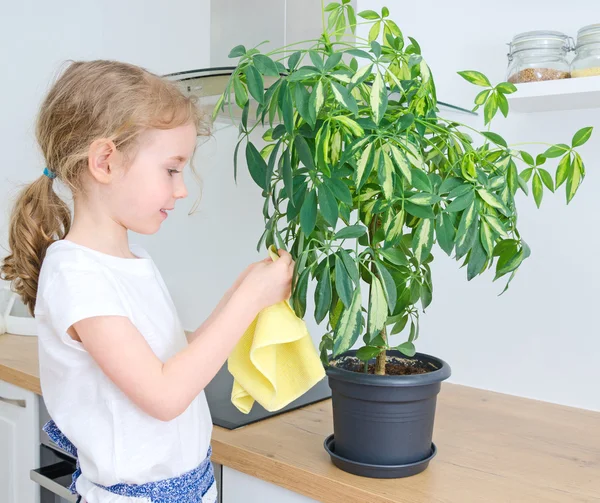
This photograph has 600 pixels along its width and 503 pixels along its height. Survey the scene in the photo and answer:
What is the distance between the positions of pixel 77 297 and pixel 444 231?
47 centimetres

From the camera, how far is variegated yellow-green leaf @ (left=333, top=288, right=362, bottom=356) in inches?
33.1

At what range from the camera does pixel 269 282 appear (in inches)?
36.4

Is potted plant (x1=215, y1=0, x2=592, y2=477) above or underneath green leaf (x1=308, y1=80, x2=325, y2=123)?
underneath

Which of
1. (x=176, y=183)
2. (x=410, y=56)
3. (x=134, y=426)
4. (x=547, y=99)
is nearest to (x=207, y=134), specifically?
(x=176, y=183)

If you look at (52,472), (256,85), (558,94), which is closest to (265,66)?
(256,85)

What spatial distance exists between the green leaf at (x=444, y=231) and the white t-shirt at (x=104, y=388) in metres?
→ 0.42

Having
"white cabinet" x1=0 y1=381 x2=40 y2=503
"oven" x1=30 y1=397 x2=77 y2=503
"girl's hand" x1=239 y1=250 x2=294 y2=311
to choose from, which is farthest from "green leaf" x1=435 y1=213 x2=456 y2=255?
"white cabinet" x1=0 y1=381 x2=40 y2=503

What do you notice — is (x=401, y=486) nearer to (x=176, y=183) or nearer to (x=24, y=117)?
(x=176, y=183)

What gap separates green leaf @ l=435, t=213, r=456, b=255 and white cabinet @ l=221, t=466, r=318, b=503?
1.40 ft

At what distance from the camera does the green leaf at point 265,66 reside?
33.4 inches

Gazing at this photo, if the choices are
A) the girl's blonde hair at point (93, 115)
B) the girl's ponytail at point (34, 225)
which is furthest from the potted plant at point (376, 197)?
the girl's ponytail at point (34, 225)

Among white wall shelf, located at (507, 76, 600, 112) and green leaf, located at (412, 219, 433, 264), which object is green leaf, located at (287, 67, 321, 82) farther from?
white wall shelf, located at (507, 76, 600, 112)

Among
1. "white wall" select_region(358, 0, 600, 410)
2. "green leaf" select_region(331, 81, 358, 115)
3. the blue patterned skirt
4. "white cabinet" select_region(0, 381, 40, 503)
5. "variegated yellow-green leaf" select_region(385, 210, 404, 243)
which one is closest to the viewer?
"green leaf" select_region(331, 81, 358, 115)

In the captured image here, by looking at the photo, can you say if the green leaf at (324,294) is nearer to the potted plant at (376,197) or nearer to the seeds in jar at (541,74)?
the potted plant at (376,197)
